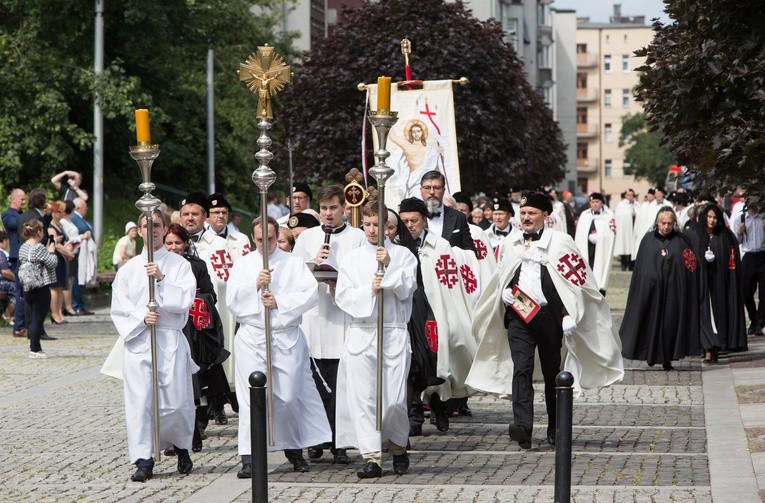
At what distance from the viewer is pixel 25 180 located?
35656 millimetres

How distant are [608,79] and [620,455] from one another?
147 metres

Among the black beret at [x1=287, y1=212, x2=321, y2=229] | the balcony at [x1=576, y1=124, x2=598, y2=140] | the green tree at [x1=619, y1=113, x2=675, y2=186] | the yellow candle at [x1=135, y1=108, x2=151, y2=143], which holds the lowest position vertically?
the black beret at [x1=287, y1=212, x2=321, y2=229]

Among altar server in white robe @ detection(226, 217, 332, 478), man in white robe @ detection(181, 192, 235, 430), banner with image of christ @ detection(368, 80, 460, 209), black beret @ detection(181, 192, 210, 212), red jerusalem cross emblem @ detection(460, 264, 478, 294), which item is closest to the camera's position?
altar server in white robe @ detection(226, 217, 332, 478)

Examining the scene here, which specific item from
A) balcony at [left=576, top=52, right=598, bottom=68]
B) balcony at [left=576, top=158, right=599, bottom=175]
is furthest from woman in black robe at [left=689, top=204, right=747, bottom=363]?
balcony at [left=576, top=52, right=598, bottom=68]

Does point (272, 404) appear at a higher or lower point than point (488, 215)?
lower

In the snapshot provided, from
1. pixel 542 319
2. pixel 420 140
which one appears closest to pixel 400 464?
pixel 542 319

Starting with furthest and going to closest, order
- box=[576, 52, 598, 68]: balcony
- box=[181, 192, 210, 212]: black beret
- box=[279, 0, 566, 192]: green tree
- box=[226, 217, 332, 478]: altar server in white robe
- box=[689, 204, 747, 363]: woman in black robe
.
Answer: box=[576, 52, 598, 68]: balcony
box=[279, 0, 566, 192]: green tree
box=[689, 204, 747, 363]: woman in black robe
box=[181, 192, 210, 212]: black beret
box=[226, 217, 332, 478]: altar server in white robe

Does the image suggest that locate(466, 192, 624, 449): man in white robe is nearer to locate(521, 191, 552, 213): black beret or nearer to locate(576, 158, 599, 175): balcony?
locate(521, 191, 552, 213): black beret

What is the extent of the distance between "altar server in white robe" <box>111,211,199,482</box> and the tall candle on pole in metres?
0.57

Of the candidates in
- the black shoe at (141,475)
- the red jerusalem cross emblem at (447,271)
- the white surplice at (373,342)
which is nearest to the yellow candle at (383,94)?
the white surplice at (373,342)

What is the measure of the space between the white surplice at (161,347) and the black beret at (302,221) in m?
1.55

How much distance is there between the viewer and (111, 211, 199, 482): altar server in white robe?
962cm

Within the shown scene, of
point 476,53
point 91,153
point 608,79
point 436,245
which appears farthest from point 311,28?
point 608,79

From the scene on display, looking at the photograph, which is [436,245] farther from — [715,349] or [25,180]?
[25,180]
